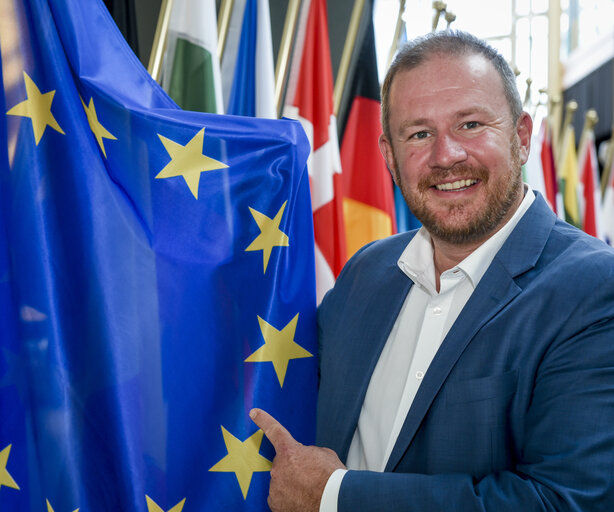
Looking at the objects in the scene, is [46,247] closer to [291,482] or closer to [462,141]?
[291,482]

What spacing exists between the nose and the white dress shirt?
0.74ft

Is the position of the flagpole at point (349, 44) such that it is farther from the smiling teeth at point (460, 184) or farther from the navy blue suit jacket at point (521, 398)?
the navy blue suit jacket at point (521, 398)

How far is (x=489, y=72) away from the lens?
177cm

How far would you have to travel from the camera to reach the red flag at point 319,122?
2.89m

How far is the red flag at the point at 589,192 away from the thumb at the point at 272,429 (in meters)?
4.66

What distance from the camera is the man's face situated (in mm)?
1749

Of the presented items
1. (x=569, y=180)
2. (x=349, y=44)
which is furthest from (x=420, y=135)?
(x=569, y=180)

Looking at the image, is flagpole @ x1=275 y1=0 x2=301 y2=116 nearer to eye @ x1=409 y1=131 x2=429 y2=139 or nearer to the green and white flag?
the green and white flag

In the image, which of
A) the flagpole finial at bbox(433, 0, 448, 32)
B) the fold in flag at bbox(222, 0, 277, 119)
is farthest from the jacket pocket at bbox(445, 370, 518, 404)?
the flagpole finial at bbox(433, 0, 448, 32)

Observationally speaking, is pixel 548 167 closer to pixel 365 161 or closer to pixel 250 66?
pixel 365 161

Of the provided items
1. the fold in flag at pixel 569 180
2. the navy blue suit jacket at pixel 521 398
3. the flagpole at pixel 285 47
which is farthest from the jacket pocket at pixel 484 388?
the fold in flag at pixel 569 180

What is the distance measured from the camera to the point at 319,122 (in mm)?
3143

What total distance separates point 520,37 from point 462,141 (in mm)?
12448

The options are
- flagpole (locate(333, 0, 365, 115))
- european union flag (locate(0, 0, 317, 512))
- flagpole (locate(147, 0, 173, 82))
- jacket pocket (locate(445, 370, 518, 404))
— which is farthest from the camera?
flagpole (locate(333, 0, 365, 115))
